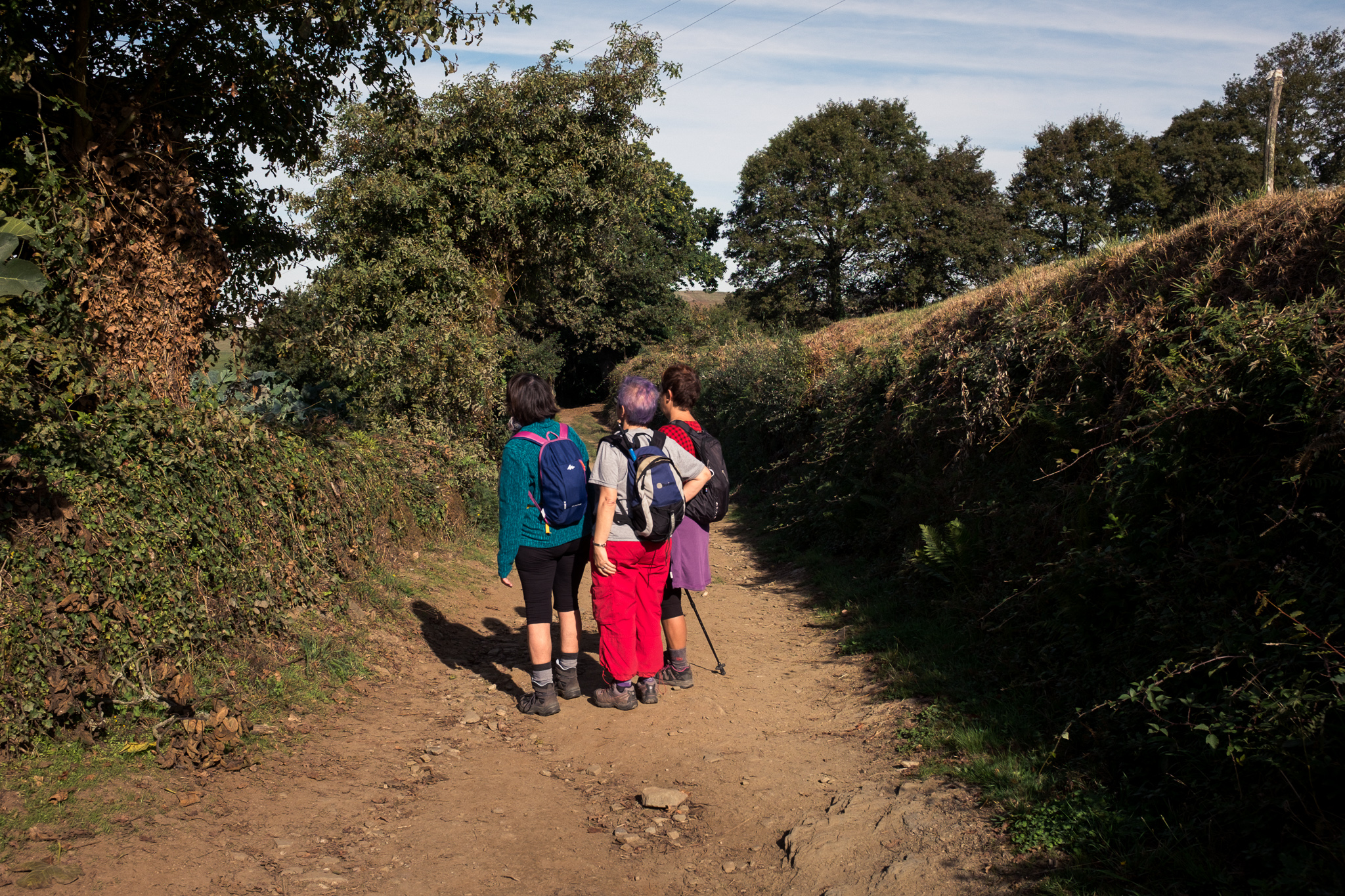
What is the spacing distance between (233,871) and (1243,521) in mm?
4713

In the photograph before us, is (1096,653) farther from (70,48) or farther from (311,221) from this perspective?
(311,221)

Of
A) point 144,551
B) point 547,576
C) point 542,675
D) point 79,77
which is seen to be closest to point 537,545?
point 547,576

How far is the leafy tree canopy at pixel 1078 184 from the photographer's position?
39750 millimetres

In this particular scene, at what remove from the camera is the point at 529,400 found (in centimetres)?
523

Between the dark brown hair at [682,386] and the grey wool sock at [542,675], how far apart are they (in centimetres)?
194

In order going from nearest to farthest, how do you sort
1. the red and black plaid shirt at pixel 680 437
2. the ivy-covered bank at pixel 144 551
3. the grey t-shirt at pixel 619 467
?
the ivy-covered bank at pixel 144 551 → the grey t-shirt at pixel 619 467 → the red and black plaid shirt at pixel 680 437

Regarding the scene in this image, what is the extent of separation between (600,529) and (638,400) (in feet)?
2.85

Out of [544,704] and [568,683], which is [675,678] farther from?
[544,704]

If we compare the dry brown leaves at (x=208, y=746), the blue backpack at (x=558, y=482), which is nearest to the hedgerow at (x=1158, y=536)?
the blue backpack at (x=558, y=482)

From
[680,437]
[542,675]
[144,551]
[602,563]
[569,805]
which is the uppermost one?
→ [680,437]

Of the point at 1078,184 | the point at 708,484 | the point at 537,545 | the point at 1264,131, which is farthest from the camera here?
the point at 1078,184

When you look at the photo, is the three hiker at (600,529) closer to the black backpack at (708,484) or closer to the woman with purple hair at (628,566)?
the woman with purple hair at (628,566)

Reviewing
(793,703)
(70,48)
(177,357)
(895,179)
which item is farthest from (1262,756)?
(895,179)

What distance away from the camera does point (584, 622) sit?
24.8 feet
